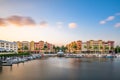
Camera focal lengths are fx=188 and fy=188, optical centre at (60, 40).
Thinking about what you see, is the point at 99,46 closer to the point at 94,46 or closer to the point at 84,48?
the point at 94,46

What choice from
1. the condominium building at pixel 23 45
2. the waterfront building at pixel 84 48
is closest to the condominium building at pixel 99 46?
the waterfront building at pixel 84 48

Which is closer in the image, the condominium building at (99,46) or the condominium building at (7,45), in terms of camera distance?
the condominium building at (7,45)

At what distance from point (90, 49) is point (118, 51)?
82.1ft

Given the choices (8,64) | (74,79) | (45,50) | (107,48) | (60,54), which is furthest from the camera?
(45,50)

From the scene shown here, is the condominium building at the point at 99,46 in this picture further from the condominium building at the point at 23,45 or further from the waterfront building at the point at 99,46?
the condominium building at the point at 23,45

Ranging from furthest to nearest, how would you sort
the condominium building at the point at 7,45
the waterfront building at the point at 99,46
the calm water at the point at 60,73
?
the waterfront building at the point at 99,46 < the condominium building at the point at 7,45 < the calm water at the point at 60,73

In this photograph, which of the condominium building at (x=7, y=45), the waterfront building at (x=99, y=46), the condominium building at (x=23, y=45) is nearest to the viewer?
the condominium building at (x=7, y=45)

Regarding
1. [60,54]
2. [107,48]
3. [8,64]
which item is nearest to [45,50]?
[60,54]

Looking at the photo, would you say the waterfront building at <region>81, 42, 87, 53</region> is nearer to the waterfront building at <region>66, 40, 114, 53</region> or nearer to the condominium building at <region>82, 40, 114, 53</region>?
the waterfront building at <region>66, 40, 114, 53</region>

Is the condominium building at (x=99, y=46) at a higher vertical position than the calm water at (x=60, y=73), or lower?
higher

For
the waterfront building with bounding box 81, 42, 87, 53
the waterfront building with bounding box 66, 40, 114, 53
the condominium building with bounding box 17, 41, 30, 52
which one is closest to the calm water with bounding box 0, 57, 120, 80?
the waterfront building with bounding box 66, 40, 114, 53

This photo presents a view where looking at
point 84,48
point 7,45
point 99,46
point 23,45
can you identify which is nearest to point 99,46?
point 99,46

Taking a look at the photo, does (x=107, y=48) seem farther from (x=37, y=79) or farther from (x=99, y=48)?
(x=37, y=79)

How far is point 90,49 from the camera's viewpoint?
565 feet
